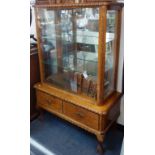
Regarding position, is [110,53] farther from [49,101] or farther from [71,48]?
[49,101]

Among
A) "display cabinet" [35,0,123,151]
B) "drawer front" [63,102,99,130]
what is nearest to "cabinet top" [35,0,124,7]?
"display cabinet" [35,0,123,151]

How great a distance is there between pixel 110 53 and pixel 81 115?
616 millimetres

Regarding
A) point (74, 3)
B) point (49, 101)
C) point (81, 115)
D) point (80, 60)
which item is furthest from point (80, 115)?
point (74, 3)

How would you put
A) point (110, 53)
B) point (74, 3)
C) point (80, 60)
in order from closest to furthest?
point (74, 3) < point (110, 53) < point (80, 60)

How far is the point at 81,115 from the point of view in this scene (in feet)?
5.65

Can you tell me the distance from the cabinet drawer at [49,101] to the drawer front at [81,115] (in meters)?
0.08

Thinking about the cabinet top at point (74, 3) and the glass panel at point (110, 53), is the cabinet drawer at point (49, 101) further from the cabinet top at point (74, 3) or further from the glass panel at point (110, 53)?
the cabinet top at point (74, 3)

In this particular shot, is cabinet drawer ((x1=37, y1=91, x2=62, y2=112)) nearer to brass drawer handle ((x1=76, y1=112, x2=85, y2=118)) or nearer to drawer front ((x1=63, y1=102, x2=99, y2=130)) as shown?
drawer front ((x1=63, y1=102, x2=99, y2=130))

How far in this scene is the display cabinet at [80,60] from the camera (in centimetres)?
152

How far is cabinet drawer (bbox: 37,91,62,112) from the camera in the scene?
1.91 meters

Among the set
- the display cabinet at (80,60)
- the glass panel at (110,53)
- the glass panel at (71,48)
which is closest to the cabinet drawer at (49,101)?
the display cabinet at (80,60)
